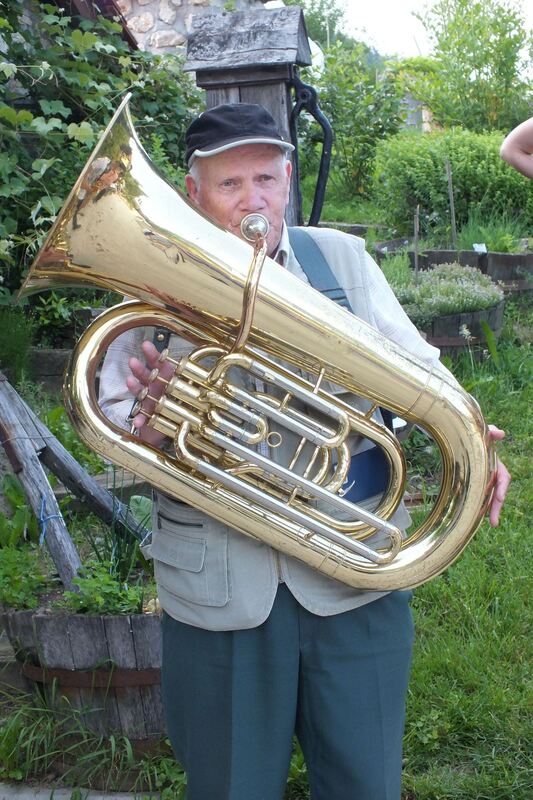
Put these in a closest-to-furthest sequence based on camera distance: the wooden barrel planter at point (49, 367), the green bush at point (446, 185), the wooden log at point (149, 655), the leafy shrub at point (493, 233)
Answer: the wooden log at point (149, 655), the wooden barrel planter at point (49, 367), the leafy shrub at point (493, 233), the green bush at point (446, 185)

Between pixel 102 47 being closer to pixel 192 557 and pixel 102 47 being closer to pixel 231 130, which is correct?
pixel 231 130

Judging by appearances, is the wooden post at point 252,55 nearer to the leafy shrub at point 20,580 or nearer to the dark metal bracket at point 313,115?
the dark metal bracket at point 313,115

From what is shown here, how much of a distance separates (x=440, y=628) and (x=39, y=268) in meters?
1.93

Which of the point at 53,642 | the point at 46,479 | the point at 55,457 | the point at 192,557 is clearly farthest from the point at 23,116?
the point at 192,557

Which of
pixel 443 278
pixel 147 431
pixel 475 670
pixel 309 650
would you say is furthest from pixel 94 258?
pixel 443 278

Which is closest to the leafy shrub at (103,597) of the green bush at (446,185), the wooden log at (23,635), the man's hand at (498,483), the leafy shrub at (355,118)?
the wooden log at (23,635)

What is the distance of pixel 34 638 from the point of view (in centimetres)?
253

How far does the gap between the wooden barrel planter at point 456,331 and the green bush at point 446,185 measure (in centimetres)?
247

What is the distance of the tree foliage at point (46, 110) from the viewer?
398cm

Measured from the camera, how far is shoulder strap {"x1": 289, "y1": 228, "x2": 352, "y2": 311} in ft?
5.78

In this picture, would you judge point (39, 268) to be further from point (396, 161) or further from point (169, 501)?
point (396, 161)

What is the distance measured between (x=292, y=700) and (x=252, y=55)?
2.10 meters

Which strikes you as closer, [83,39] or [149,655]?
[149,655]

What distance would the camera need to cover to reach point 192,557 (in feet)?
5.65
